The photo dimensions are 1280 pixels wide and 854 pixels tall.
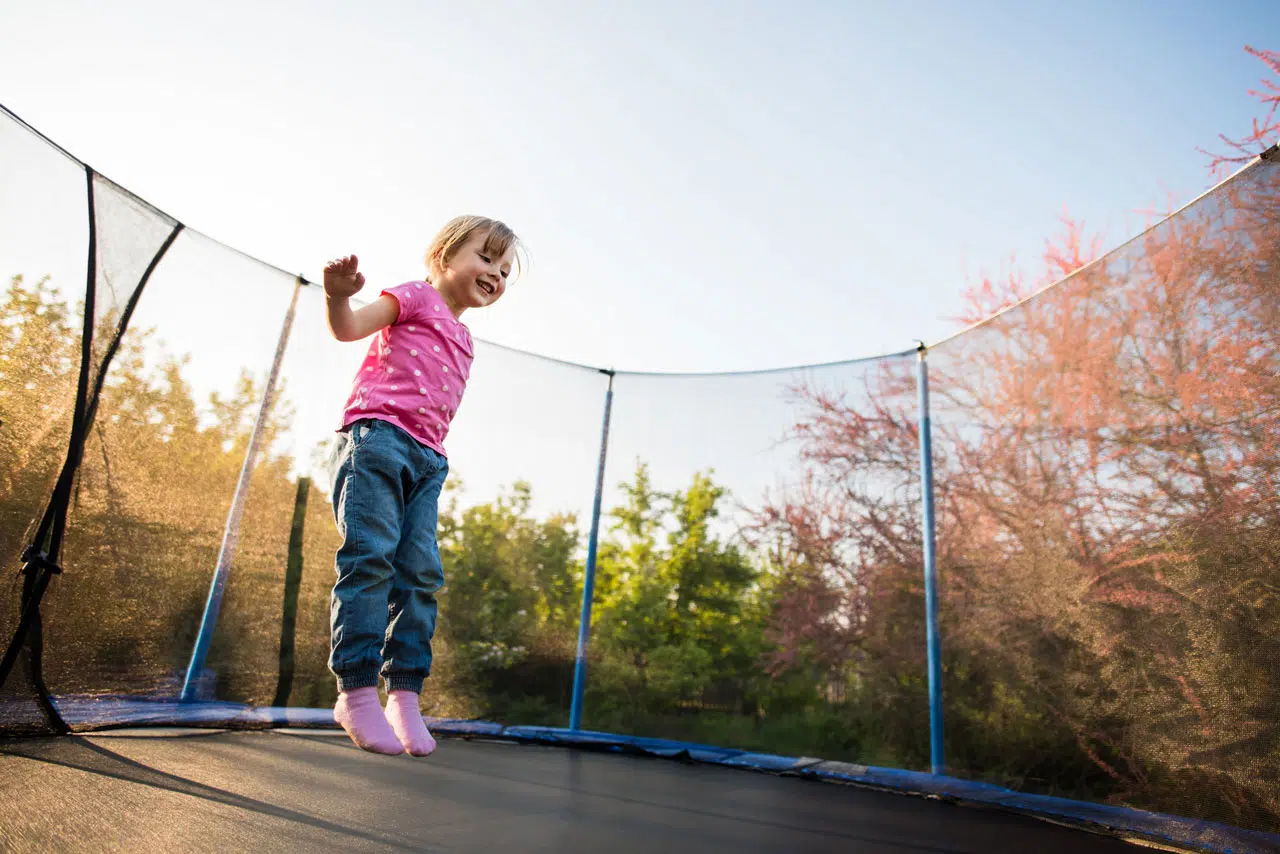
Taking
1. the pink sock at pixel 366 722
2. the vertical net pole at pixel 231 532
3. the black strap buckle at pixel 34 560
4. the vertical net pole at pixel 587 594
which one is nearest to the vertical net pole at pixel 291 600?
the vertical net pole at pixel 231 532

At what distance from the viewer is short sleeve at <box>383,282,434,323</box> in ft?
3.47

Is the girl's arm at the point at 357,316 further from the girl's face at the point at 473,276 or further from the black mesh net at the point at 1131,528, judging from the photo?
the black mesh net at the point at 1131,528

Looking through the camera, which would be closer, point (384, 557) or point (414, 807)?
point (384, 557)

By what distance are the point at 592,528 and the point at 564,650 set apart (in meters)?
0.48

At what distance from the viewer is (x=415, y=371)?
105cm

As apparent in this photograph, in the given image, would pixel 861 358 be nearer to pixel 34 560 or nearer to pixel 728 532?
pixel 728 532

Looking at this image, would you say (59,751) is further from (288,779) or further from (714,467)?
(714,467)

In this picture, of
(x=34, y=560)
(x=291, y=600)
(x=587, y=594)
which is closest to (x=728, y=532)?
(x=587, y=594)

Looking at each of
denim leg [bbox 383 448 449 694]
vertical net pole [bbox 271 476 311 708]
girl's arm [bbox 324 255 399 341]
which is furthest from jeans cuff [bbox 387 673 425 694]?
vertical net pole [bbox 271 476 311 708]

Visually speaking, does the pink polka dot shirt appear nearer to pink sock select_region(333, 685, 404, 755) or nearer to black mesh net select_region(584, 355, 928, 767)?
pink sock select_region(333, 685, 404, 755)

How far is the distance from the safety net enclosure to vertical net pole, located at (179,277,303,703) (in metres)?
0.01

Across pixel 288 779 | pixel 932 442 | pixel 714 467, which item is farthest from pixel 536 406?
pixel 288 779

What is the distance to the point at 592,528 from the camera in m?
2.87

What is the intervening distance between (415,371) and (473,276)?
0.63ft
